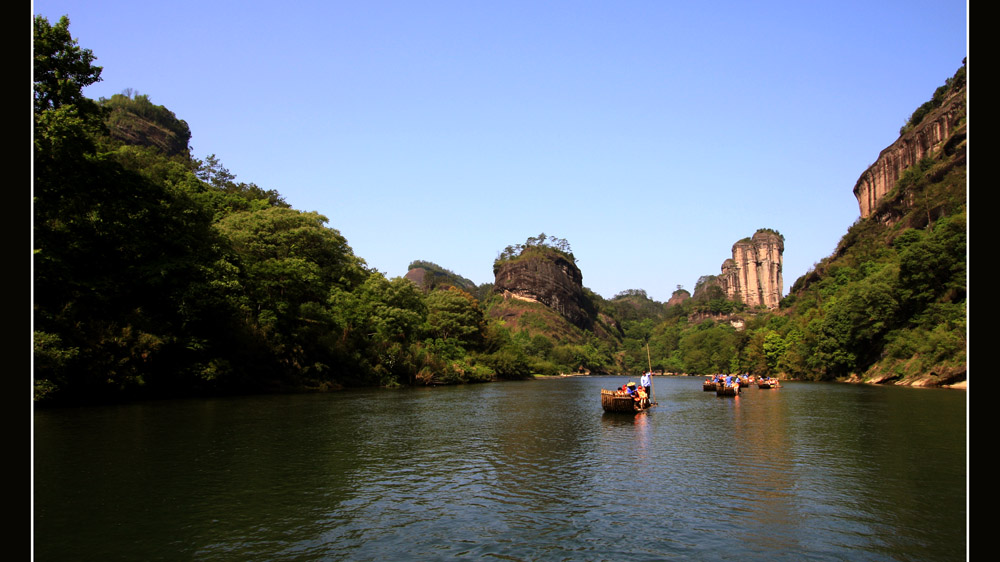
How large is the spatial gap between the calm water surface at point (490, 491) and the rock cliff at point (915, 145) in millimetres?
119393

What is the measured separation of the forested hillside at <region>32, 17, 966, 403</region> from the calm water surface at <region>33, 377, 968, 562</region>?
325 inches

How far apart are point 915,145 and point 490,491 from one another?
157 meters

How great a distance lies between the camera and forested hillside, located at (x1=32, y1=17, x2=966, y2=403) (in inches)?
1246

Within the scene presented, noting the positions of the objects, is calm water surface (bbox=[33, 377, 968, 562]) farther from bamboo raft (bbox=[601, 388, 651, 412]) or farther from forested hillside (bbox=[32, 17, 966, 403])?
forested hillside (bbox=[32, 17, 966, 403])

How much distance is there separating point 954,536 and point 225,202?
2968 inches

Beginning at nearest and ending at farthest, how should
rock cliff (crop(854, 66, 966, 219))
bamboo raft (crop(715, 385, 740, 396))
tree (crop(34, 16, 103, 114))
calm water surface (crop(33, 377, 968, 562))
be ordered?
1. calm water surface (crop(33, 377, 968, 562))
2. tree (crop(34, 16, 103, 114))
3. bamboo raft (crop(715, 385, 740, 396))
4. rock cliff (crop(854, 66, 966, 219))

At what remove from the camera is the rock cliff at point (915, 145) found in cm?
12175

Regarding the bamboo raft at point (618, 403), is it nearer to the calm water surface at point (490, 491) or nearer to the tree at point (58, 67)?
the calm water surface at point (490, 491)

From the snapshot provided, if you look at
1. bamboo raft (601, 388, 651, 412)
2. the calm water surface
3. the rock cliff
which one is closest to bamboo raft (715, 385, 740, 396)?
bamboo raft (601, 388, 651, 412)

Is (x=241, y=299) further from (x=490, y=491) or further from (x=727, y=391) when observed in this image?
(x=727, y=391)

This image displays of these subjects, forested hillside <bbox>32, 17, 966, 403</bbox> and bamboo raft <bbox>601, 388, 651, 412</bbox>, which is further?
bamboo raft <bbox>601, 388, 651, 412</bbox>

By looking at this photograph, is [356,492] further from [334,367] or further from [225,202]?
[225,202]

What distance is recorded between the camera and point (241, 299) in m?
43.8

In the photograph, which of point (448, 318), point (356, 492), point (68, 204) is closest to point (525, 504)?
point (356, 492)
